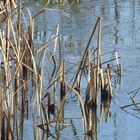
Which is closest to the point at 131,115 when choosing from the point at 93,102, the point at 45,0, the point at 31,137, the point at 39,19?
the point at 93,102

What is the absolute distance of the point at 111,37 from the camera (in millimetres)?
8008

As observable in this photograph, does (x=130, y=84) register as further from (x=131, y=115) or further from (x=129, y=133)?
(x=129, y=133)

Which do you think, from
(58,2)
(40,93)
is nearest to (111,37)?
(58,2)

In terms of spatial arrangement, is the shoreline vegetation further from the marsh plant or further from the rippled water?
the marsh plant

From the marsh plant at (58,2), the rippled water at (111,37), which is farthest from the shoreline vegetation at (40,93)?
the marsh plant at (58,2)

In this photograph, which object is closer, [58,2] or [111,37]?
[111,37]

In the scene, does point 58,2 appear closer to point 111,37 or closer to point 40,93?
point 111,37

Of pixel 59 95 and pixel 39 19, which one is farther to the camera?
pixel 39 19

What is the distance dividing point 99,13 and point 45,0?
4.73 ft

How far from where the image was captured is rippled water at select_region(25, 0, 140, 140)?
4.80m

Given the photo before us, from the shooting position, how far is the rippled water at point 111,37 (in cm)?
480

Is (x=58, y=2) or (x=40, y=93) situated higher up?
(x=58, y=2)

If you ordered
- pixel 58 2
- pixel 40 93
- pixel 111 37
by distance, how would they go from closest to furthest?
1. pixel 40 93
2. pixel 111 37
3. pixel 58 2

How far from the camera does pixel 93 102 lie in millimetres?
5160
